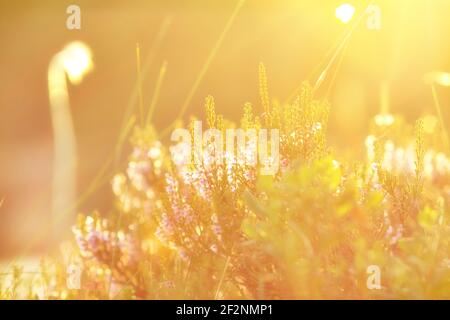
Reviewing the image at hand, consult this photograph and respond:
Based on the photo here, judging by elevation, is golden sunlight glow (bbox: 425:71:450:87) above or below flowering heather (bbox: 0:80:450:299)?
above

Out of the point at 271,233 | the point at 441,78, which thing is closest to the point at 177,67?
the point at 441,78

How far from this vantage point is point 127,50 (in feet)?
15.0

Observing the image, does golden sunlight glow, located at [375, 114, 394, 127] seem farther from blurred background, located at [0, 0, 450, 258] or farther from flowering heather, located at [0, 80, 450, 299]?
blurred background, located at [0, 0, 450, 258]

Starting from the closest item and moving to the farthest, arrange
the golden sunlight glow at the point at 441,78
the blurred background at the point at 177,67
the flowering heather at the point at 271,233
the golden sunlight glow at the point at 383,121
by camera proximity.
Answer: the flowering heather at the point at 271,233
the golden sunlight glow at the point at 441,78
the golden sunlight glow at the point at 383,121
the blurred background at the point at 177,67

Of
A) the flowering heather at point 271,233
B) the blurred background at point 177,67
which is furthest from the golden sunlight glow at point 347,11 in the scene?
the blurred background at point 177,67

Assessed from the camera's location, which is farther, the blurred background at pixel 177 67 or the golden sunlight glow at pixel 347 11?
the blurred background at pixel 177 67

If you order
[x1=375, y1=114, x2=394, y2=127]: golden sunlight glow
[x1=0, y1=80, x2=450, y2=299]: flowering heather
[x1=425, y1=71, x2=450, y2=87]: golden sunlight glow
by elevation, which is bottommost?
[x1=0, y1=80, x2=450, y2=299]: flowering heather

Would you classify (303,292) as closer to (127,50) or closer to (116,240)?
(116,240)

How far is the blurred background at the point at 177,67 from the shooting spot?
4.47 meters

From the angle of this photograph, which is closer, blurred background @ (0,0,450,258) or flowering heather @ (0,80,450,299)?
flowering heather @ (0,80,450,299)

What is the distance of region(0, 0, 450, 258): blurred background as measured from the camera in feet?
14.7

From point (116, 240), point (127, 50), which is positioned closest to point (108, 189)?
point (127, 50)

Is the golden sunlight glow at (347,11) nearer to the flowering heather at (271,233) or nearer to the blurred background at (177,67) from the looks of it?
the flowering heather at (271,233)

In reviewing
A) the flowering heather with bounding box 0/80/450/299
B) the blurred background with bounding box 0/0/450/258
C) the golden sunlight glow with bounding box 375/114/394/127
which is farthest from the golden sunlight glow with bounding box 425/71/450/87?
the blurred background with bounding box 0/0/450/258
